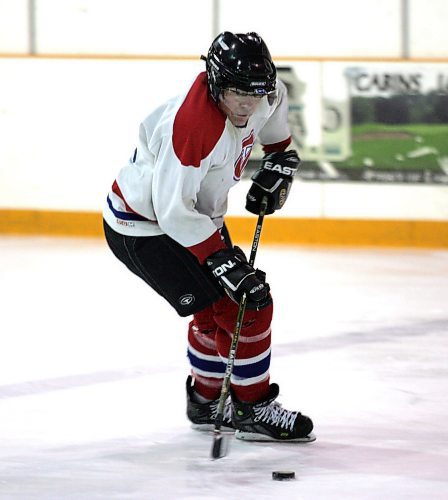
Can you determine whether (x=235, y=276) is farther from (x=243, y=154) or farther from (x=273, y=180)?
(x=273, y=180)

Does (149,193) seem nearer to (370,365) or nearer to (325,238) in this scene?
(370,365)

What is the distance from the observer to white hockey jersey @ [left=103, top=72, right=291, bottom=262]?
2.88m

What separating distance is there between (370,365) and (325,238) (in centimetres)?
294

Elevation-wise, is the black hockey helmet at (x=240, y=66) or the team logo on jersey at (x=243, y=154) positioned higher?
the black hockey helmet at (x=240, y=66)

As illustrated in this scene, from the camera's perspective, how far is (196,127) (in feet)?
9.45

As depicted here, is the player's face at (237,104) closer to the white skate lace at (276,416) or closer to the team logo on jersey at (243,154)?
the team logo on jersey at (243,154)

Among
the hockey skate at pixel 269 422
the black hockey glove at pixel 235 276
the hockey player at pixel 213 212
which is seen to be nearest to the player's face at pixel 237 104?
the hockey player at pixel 213 212

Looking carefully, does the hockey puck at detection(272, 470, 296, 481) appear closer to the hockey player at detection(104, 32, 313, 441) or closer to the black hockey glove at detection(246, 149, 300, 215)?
the hockey player at detection(104, 32, 313, 441)

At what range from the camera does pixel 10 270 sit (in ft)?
19.9

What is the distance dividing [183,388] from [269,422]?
2.00 feet

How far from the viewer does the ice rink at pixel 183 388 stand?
285cm

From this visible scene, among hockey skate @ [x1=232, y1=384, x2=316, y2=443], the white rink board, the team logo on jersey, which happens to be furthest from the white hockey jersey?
the white rink board

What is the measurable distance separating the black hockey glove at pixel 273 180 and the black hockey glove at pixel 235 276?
42cm

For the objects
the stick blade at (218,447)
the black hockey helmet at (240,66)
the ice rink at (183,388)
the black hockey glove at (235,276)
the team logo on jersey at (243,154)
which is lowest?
the ice rink at (183,388)
